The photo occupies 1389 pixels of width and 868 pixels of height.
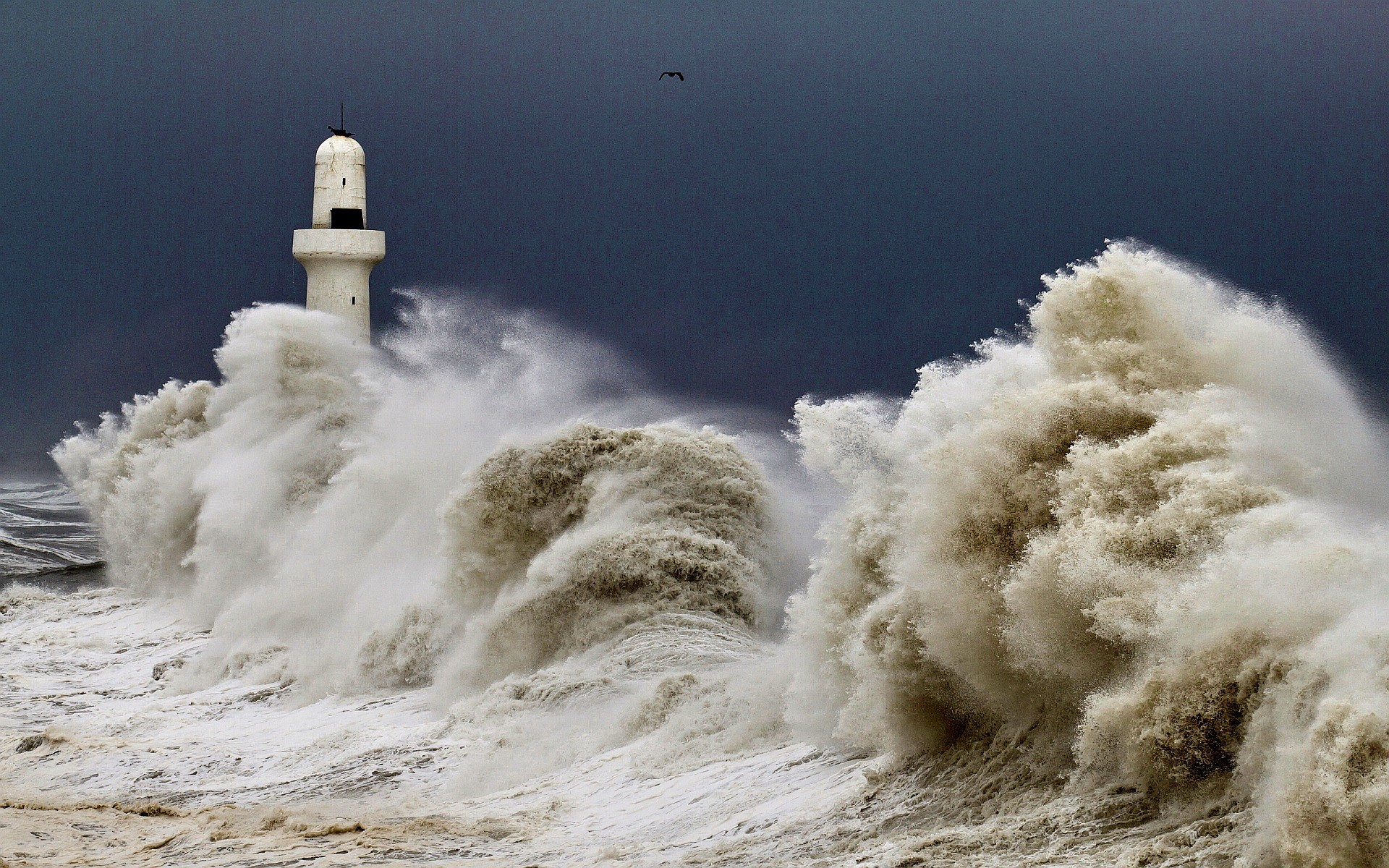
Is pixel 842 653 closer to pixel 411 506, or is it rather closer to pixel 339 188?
pixel 411 506

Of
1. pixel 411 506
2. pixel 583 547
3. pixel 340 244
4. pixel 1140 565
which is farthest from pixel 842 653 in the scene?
pixel 340 244

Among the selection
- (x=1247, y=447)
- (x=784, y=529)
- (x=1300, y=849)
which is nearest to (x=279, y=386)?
(x=784, y=529)

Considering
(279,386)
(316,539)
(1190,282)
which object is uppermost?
(279,386)

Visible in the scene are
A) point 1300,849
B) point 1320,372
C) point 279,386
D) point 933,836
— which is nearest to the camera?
point 1300,849

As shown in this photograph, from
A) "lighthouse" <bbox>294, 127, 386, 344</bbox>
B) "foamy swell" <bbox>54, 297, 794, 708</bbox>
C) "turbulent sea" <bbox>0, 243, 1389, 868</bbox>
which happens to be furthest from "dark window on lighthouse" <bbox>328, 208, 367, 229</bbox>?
"turbulent sea" <bbox>0, 243, 1389, 868</bbox>

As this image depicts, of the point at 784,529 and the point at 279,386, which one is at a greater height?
the point at 279,386

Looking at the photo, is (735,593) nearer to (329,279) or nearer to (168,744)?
(168,744)

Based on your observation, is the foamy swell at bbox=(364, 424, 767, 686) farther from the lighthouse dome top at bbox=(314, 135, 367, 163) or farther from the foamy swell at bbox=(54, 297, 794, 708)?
the lighthouse dome top at bbox=(314, 135, 367, 163)
